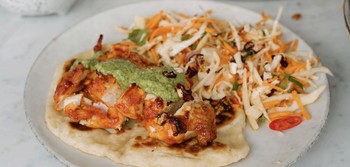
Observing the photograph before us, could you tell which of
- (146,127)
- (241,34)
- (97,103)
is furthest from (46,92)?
(241,34)

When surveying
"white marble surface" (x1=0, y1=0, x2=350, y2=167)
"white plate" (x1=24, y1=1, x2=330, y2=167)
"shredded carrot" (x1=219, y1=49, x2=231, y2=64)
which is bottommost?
"white marble surface" (x1=0, y1=0, x2=350, y2=167)

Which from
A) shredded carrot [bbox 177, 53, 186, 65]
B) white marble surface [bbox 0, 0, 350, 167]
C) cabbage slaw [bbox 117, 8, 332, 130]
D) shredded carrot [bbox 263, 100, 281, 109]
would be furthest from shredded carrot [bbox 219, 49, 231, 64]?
white marble surface [bbox 0, 0, 350, 167]

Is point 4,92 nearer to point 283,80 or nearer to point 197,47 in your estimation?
point 197,47

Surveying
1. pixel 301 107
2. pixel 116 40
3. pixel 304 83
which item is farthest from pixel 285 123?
pixel 116 40

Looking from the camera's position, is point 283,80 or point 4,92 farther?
point 4,92

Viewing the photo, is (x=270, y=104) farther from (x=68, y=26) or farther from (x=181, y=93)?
(x=68, y=26)

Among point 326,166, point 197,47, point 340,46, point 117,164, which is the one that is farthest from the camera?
point 340,46

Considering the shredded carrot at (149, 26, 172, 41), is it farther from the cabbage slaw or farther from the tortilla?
A: the tortilla

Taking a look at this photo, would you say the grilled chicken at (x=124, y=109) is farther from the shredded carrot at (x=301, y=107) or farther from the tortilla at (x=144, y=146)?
the shredded carrot at (x=301, y=107)
